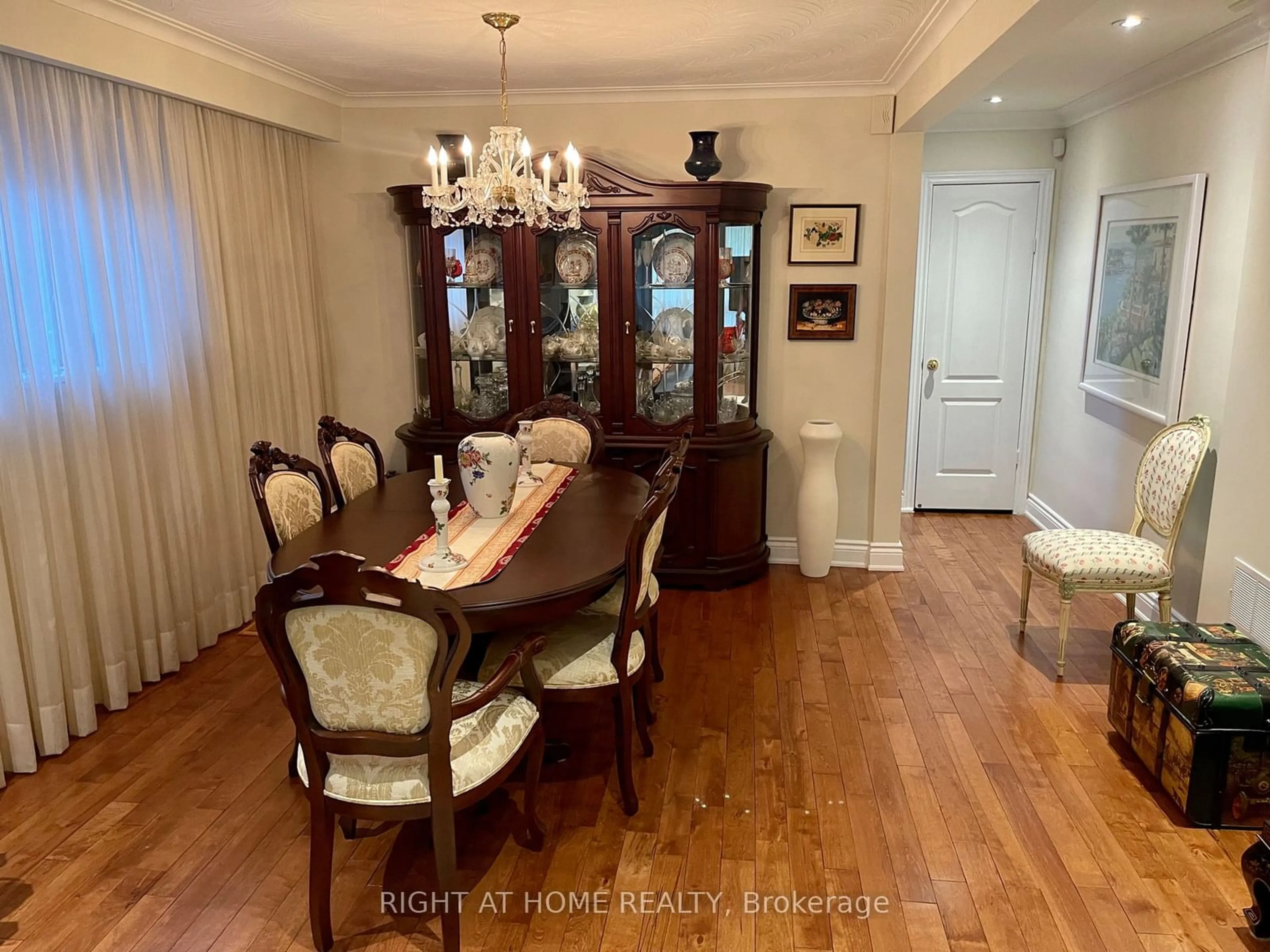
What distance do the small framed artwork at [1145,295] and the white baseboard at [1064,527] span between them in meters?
0.79

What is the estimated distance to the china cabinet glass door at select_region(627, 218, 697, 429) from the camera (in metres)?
4.38

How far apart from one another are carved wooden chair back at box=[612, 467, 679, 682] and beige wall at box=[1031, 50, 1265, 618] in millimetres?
2002

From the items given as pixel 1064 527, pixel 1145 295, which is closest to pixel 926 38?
pixel 1145 295

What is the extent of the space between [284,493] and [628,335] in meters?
2.00

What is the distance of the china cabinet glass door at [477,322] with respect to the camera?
4.51m

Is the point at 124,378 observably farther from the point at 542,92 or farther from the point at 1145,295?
the point at 1145,295

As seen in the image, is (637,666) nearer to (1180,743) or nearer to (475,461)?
(475,461)

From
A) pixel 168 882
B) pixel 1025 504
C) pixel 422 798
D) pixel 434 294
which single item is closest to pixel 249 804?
pixel 168 882

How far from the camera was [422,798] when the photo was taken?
2.10m

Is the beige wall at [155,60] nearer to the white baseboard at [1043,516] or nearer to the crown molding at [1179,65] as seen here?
the crown molding at [1179,65]

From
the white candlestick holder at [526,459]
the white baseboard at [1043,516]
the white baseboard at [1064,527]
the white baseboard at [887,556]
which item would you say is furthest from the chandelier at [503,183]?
the white baseboard at [1043,516]

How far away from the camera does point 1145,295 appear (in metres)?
4.23

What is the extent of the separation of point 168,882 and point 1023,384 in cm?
517

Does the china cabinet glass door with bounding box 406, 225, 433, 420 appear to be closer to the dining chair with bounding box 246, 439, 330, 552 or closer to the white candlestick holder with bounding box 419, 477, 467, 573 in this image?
the dining chair with bounding box 246, 439, 330, 552
